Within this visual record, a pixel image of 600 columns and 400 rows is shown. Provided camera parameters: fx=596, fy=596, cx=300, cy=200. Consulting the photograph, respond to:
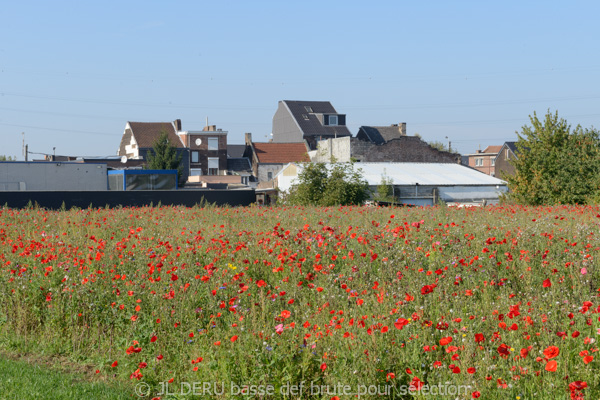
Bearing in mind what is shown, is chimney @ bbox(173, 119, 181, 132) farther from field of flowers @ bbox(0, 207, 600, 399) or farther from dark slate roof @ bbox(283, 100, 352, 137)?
field of flowers @ bbox(0, 207, 600, 399)

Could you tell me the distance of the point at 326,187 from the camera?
32.6 meters

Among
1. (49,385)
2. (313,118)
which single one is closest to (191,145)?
(313,118)

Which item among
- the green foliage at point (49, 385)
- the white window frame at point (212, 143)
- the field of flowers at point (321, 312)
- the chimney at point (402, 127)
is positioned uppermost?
the chimney at point (402, 127)

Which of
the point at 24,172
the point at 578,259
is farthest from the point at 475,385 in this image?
the point at 24,172

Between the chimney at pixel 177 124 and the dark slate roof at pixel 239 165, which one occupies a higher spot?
the chimney at pixel 177 124

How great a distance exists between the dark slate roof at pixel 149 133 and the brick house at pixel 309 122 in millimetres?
17046

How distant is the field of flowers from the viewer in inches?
182

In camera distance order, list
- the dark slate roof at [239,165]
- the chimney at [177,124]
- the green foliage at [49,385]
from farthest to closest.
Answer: the chimney at [177,124] → the dark slate roof at [239,165] → the green foliage at [49,385]

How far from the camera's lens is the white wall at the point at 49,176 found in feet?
142

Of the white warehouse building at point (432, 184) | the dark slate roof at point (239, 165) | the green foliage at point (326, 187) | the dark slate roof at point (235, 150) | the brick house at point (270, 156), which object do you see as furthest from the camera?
the dark slate roof at point (235, 150)

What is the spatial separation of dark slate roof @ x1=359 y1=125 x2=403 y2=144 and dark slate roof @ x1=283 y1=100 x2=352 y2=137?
15.6ft

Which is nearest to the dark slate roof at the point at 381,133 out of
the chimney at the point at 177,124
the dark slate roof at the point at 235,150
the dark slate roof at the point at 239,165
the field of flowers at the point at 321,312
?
the dark slate roof at the point at 239,165

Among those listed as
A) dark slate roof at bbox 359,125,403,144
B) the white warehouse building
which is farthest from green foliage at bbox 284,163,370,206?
dark slate roof at bbox 359,125,403,144

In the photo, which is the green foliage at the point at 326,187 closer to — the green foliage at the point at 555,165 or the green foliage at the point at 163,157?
the green foliage at the point at 555,165
